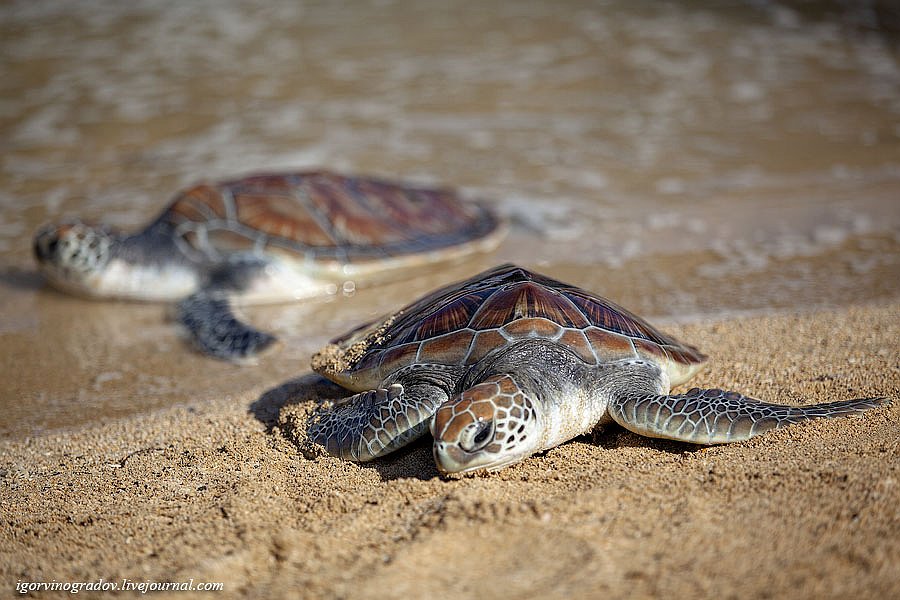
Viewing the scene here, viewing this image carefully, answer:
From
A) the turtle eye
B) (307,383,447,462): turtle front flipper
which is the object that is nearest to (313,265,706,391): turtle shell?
(307,383,447,462): turtle front flipper

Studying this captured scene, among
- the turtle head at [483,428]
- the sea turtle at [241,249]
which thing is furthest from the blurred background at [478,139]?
the turtle head at [483,428]

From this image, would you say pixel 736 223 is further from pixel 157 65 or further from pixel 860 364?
pixel 157 65

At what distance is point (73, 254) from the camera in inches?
228

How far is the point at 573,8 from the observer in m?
14.3

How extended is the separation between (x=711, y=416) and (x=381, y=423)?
1.23m

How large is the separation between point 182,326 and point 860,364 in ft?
13.5

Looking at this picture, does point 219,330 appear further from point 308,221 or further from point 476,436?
point 476,436

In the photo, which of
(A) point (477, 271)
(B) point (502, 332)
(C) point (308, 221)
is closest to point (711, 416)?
(B) point (502, 332)

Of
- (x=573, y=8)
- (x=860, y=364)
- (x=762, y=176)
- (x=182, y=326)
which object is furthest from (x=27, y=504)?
(x=573, y=8)

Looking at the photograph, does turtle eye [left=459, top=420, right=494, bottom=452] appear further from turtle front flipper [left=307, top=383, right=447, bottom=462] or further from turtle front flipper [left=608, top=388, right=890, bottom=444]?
turtle front flipper [left=608, top=388, right=890, bottom=444]

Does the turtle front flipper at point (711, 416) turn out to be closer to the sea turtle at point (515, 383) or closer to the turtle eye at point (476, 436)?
the sea turtle at point (515, 383)

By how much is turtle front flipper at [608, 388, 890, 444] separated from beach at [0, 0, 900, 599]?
86 mm

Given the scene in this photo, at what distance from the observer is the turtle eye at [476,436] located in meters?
2.74

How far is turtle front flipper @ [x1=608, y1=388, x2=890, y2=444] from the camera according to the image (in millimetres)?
2906
